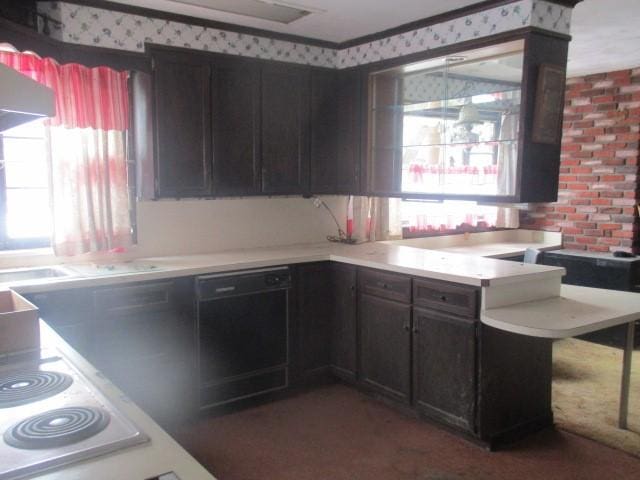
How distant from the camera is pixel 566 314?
8.98 ft

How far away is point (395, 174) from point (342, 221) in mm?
708

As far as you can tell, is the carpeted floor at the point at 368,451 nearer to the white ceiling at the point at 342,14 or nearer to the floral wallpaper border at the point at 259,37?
the floral wallpaper border at the point at 259,37

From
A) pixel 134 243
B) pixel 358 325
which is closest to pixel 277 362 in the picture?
pixel 358 325

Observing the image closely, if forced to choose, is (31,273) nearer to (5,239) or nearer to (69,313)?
(5,239)

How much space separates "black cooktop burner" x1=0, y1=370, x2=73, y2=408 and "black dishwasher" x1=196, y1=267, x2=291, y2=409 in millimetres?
1683

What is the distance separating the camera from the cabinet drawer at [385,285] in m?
3.29

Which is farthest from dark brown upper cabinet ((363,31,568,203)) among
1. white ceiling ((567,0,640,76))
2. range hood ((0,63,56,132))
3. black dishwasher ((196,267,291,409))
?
range hood ((0,63,56,132))

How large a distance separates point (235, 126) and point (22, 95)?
2408 millimetres

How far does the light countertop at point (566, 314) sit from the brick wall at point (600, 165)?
2.22 m

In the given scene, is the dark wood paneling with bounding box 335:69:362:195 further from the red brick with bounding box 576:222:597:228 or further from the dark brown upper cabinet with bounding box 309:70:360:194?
the red brick with bounding box 576:222:597:228

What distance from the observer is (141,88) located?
344 centimetres

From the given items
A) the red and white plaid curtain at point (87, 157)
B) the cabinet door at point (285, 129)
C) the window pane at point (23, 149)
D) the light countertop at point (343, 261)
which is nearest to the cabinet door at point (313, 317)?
the light countertop at point (343, 261)

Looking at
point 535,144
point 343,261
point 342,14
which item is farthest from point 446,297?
point 342,14

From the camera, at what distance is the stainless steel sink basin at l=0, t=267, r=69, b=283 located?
10.0 ft
